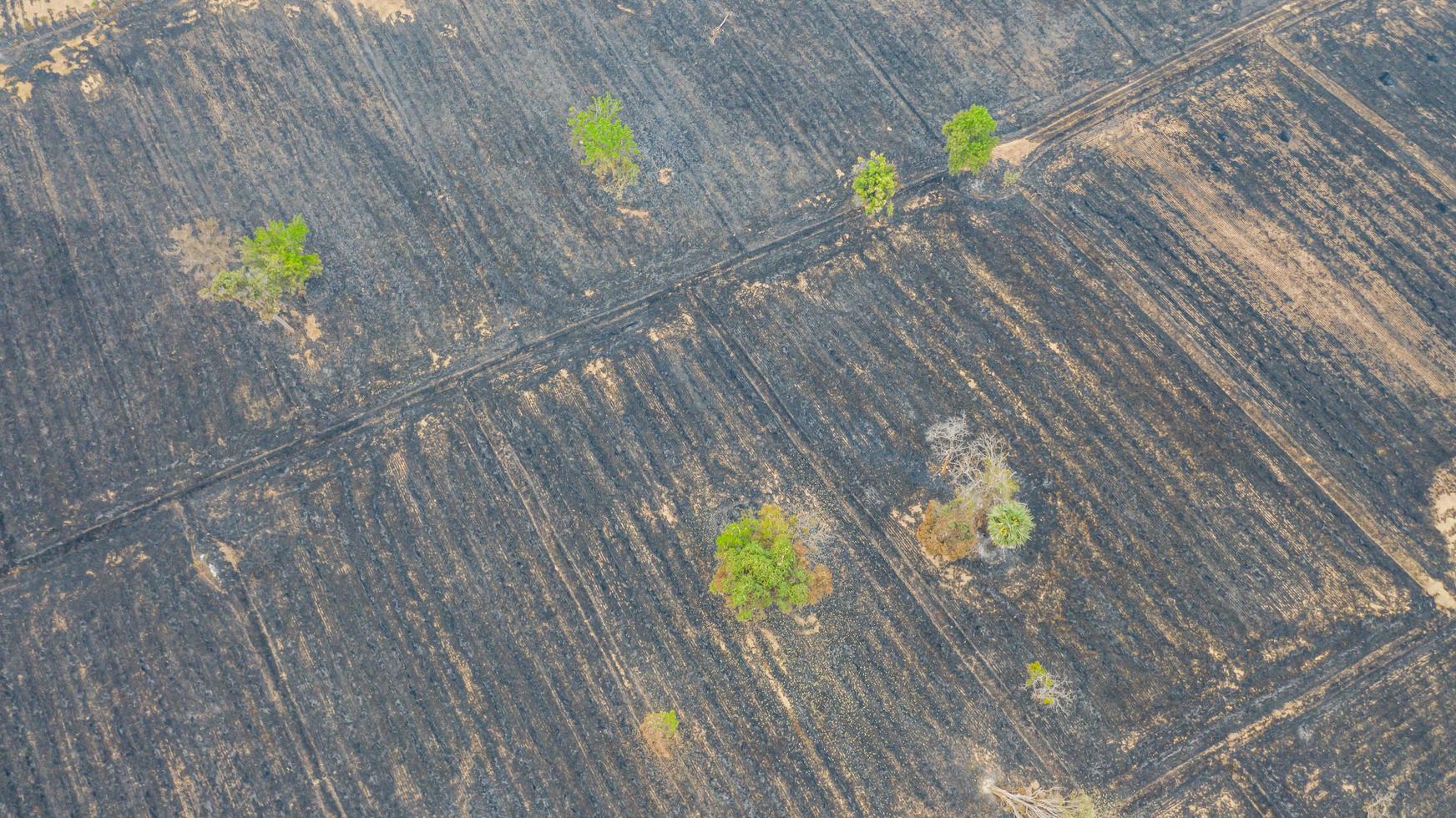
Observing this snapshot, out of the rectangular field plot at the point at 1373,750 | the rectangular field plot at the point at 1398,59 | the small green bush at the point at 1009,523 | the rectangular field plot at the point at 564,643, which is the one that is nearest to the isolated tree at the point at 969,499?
the small green bush at the point at 1009,523

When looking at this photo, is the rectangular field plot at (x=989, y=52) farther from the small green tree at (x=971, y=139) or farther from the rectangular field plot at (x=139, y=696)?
the rectangular field plot at (x=139, y=696)

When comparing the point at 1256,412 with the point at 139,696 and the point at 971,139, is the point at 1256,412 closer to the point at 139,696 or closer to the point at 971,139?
the point at 971,139

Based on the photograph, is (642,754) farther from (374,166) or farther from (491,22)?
(491,22)

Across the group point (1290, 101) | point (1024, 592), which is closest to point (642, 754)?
point (1024, 592)

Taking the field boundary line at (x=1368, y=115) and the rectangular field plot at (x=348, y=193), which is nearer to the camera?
the rectangular field plot at (x=348, y=193)

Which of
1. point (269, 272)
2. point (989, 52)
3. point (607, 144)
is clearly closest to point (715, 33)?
point (607, 144)
